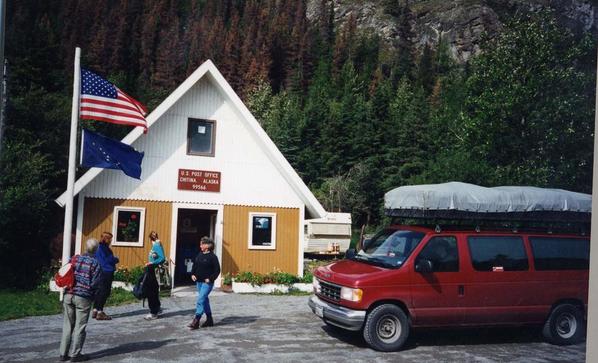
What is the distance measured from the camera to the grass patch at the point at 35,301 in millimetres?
11992

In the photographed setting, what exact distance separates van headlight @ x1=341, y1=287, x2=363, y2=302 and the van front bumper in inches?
7.8

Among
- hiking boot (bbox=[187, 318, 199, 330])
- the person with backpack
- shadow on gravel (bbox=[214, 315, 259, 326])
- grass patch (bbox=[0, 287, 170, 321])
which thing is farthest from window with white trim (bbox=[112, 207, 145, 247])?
the person with backpack

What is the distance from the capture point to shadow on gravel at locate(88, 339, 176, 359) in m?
8.53

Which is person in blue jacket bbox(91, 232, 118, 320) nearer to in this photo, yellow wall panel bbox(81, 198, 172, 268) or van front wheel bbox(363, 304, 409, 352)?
yellow wall panel bbox(81, 198, 172, 268)

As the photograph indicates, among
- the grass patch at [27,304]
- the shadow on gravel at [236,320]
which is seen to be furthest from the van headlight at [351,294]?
the grass patch at [27,304]

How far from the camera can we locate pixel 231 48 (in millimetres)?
85500

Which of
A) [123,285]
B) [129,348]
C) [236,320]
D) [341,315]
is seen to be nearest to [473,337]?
[341,315]

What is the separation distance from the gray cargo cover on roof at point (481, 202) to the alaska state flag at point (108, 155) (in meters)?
7.05

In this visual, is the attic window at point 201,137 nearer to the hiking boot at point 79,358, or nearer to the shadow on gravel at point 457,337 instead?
the shadow on gravel at point 457,337

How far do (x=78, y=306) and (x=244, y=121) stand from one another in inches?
390

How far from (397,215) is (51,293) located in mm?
9577

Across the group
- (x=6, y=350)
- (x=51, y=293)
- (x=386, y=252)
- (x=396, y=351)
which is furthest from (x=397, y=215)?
(x=51, y=293)

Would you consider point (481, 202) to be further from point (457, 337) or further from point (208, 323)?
point (208, 323)

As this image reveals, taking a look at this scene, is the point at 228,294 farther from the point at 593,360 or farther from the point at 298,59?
the point at 298,59
